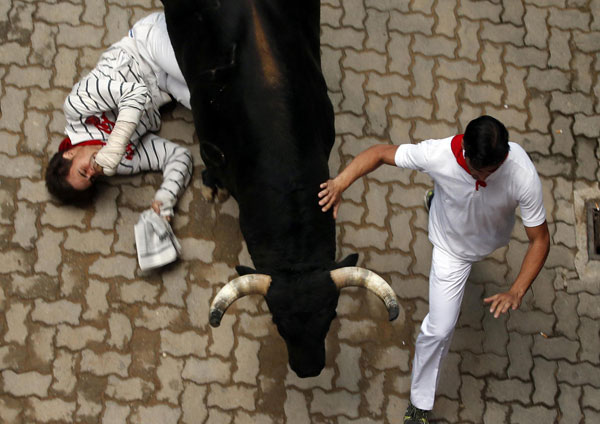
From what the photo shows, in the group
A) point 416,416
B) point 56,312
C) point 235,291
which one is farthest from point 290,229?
point 56,312

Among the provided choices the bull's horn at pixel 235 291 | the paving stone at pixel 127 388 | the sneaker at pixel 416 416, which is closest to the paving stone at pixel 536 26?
the sneaker at pixel 416 416

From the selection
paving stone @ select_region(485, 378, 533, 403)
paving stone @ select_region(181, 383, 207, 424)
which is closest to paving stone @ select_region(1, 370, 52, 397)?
paving stone @ select_region(181, 383, 207, 424)

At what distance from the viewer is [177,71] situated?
16.5 ft

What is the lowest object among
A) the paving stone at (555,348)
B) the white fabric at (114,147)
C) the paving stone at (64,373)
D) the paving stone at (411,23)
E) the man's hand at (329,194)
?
the paving stone at (64,373)

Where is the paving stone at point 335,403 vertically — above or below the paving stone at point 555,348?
below

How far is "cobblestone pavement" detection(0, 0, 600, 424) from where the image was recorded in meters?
4.95

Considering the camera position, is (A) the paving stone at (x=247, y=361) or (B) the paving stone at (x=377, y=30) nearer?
(A) the paving stone at (x=247, y=361)

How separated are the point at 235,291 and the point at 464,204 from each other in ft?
4.91

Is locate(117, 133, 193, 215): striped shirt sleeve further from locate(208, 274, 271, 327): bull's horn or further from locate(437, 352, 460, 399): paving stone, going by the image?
locate(437, 352, 460, 399): paving stone

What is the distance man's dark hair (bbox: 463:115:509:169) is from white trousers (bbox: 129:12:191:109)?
2.59 metres

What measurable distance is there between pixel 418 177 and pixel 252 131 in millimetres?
1927

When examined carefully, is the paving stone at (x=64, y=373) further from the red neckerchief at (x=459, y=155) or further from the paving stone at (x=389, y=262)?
the red neckerchief at (x=459, y=155)

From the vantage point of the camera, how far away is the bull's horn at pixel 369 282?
3.75m

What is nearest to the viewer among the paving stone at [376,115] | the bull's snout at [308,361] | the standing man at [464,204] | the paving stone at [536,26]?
the standing man at [464,204]
